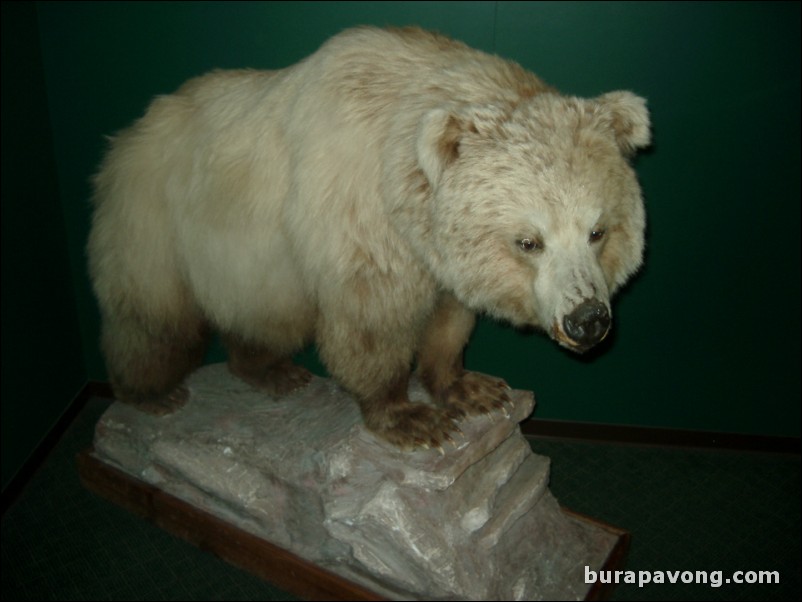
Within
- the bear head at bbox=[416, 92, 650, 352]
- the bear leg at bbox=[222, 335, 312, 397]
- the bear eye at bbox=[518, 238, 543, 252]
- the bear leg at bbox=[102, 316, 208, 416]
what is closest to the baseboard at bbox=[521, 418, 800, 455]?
the bear leg at bbox=[222, 335, 312, 397]

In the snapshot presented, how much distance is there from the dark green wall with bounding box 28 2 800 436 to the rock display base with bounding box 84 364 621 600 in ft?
3.41

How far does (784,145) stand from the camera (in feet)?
11.4

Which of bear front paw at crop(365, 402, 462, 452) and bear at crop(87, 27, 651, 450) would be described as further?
bear front paw at crop(365, 402, 462, 452)

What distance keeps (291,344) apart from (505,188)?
1.43 metres

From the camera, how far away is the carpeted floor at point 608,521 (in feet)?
10.6

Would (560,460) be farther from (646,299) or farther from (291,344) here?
(291,344)

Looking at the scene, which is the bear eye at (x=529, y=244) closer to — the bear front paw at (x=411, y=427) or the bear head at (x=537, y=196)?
the bear head at (x=537, y=196)

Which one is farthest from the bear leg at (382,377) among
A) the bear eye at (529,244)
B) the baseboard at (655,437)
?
the baseboard at (655,437)

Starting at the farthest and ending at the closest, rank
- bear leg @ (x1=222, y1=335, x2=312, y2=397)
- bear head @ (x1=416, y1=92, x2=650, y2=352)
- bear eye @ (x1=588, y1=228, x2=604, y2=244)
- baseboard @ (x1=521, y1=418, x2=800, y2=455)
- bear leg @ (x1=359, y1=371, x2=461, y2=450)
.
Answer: baseboard @ (x1=521, y1=418, x2=800, y2=455) < bear leg @ (x1=222, y1=335, x2=312, y2=397) < bear leg @ (x1=359, y1=371, x2=461, y2=450) < bear eye @ (x1=588, y1=228, x2=604, y2=244) < bear head @ (x1=416, y1=92, x2=650, y2=352)

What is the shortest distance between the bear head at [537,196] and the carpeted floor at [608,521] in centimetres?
168

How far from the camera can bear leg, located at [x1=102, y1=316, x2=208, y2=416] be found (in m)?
3.36

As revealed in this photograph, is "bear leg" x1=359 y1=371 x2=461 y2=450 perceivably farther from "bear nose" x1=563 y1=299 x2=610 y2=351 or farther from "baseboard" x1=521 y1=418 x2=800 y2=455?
"baseboard" x1=521 y1=418 x2=800 y2=455

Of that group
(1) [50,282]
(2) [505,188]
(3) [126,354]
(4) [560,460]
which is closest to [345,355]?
(2) [505,188]

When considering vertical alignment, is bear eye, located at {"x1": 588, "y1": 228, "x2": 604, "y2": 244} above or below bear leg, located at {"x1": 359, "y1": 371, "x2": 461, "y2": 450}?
above
